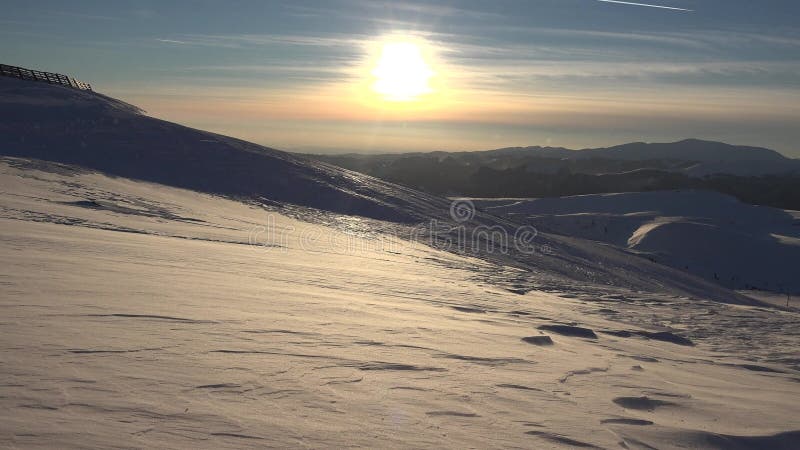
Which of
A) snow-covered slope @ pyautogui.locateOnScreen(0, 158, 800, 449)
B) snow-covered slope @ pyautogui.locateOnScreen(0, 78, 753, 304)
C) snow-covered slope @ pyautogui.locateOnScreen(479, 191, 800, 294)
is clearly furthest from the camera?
snow-covered slope @ pyautogui.locateOnScreen(479, 191, 800, 294)

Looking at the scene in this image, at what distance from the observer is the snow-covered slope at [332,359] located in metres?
3.63

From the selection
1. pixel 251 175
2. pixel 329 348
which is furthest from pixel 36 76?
pixel 329 348

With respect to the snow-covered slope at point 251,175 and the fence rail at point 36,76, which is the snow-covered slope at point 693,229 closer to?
the snow-covered slope at point 251,175

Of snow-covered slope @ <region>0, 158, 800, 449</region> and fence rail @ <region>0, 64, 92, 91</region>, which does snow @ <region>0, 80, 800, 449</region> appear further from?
fence rail @ <region>0, 64, 92, 91</region>

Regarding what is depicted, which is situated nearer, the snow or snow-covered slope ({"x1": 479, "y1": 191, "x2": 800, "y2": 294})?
the snow

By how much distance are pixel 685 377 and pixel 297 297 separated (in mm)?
4266

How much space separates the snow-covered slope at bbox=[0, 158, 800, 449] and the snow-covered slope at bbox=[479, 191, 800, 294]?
24489mm

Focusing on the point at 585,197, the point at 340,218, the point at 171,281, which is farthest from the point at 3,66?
the point at 585,197

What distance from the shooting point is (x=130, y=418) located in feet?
11.1

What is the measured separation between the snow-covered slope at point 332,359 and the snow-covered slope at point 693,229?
964 inches

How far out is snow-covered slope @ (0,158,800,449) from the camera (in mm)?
3629

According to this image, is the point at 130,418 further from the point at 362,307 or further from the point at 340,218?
the point at 340,218

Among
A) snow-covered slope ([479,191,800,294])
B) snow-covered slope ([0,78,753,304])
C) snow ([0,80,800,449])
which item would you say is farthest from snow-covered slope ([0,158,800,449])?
snow-covered slope ([479,191,800,294])

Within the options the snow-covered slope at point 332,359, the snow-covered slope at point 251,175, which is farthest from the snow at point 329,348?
the snow-covered slope at point 251,175
